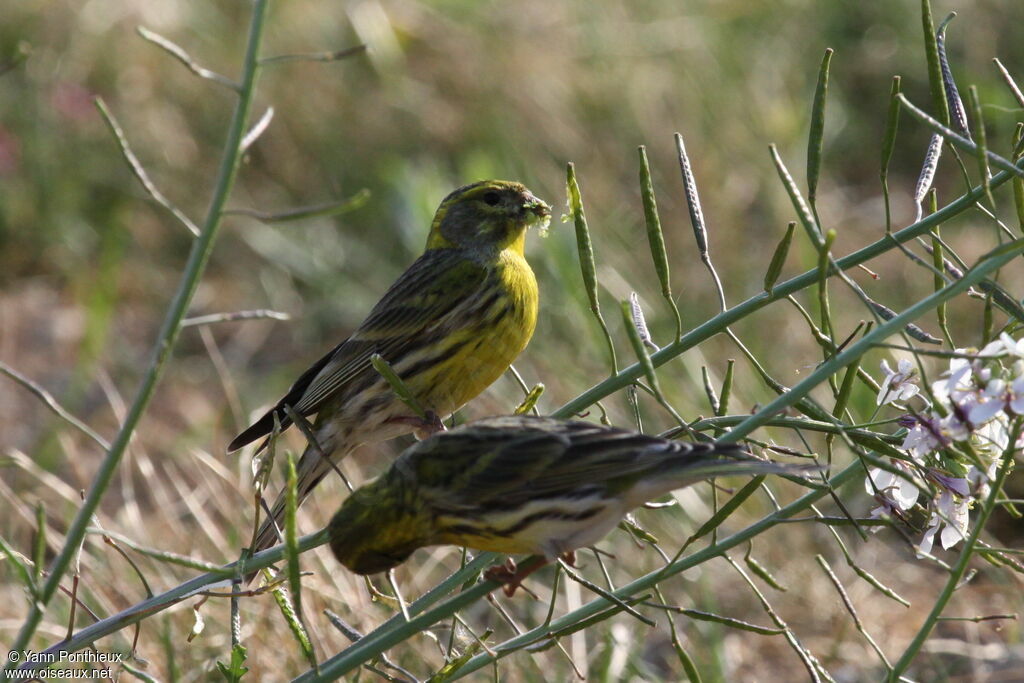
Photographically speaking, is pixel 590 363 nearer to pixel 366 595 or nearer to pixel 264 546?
pixel 366 595

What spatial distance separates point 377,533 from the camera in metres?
2.37

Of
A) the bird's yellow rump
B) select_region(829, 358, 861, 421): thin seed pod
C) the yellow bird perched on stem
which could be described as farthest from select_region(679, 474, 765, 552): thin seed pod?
the yellow bird perched on stem

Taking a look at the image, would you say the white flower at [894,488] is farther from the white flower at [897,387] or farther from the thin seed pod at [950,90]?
the thin seed pod at [950,90]

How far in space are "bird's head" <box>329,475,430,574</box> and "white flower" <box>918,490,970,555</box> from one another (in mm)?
923

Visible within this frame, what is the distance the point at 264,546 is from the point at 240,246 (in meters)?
4.33

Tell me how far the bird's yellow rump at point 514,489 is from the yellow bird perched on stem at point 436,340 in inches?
30.3

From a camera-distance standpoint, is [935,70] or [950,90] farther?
[950,90]

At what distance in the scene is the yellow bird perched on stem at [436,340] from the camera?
350 cm

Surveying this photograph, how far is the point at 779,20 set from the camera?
796 centimetres

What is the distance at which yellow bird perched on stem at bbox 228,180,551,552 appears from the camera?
138 inches

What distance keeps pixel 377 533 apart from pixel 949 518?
103 centimetres

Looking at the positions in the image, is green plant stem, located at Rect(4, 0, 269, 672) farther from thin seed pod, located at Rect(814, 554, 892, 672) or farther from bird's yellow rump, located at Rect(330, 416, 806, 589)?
thin seed pod, located at Rect(814, 554, 892, 672)

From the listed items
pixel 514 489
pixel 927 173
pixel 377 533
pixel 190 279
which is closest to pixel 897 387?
pixel 927 173

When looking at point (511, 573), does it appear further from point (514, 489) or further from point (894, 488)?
point (894, 488)
